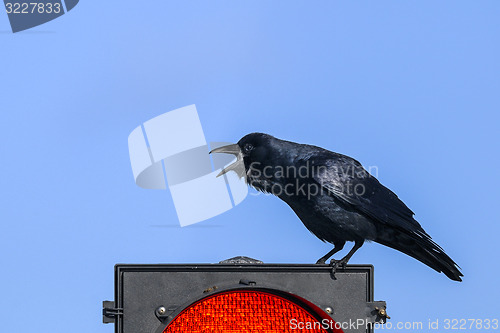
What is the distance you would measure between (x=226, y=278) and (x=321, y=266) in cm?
35

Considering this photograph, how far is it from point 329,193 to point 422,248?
810 mm

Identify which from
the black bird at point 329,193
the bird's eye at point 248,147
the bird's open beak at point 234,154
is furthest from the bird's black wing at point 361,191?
the bird's open beak at point 234,154

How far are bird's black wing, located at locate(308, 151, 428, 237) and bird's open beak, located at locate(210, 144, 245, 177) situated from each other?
1.98 ft

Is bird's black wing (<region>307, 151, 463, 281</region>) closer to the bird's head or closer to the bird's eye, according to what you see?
the bird's head

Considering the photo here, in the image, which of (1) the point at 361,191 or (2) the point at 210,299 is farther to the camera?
(1) the point at 361,191

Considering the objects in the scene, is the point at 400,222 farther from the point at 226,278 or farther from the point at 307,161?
the point at 226,278

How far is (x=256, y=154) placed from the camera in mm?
5566

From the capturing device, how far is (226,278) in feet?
8.21

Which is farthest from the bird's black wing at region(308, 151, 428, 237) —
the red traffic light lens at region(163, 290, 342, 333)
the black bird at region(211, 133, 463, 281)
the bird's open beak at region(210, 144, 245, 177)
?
the red traffic light lens at region(163, 290, 342, 333)

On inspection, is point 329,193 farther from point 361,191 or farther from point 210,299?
point 210,299

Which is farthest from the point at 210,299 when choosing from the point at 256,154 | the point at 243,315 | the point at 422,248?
the point at 256,154

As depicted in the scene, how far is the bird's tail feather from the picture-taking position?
4.88 metres

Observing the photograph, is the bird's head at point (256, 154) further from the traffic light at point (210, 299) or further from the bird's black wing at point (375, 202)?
the traffic light at point (210, 299)

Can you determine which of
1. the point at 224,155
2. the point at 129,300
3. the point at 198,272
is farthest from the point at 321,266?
the point at 224,155
